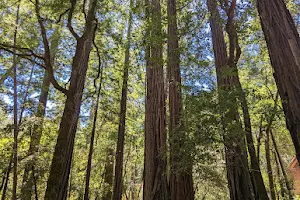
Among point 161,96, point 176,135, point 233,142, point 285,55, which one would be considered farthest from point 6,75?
point 285,55

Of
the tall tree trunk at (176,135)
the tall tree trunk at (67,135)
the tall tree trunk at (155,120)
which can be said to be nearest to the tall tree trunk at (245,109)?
the tall tree trunk at (176,135)

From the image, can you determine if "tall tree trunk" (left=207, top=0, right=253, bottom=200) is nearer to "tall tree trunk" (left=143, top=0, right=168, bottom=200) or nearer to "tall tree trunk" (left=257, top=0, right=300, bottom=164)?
"tall tree trunk" (left=143, top=0, right=168, bottom=200)

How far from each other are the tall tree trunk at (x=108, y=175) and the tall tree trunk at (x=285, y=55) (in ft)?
20.1

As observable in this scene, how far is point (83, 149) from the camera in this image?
8.40 meters

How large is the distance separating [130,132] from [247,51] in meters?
4.59

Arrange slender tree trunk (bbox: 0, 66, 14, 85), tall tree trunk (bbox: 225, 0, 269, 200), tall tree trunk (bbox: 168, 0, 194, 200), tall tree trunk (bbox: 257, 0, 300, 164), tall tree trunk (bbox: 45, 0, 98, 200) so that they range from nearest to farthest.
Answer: tall tree trunk (bbox: 257, 0, 300, 164) → tall tree trunk (bbox: 45, 0, 98, 200) → tall tree trunk (bbox: 225, 0, 269, 200) → tall tree trunk (bbox: 168, 0, 194, 200) → slender tree trunk (bbox: 0, 66, 14, 85)

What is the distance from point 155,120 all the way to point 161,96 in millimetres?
634

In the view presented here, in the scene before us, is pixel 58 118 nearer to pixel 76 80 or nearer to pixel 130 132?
pixel 76 80

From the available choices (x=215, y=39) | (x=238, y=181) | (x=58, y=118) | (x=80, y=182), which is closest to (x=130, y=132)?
(x=80, y=182)

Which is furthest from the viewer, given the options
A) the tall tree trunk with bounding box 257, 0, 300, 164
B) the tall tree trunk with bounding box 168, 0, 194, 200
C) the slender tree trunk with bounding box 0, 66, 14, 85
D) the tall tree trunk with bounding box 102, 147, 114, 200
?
the tall tree trunk with bounding box 102, 147, 114, 200

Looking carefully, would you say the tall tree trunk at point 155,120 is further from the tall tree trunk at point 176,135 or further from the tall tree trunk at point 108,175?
the tall tree trunk at point 108,175

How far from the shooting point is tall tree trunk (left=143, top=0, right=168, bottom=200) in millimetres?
4734

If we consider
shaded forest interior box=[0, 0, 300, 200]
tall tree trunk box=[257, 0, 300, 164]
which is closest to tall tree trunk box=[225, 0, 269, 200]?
shaded forest interior box=[0, 0, 300, 200]

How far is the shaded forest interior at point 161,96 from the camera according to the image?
365 centimetres
